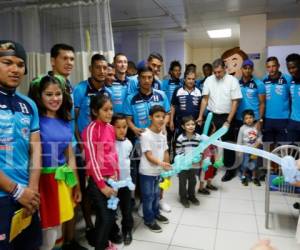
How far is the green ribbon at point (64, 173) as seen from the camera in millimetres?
1546

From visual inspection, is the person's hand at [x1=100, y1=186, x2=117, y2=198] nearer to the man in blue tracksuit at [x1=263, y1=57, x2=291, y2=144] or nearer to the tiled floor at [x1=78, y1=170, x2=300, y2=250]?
the tiled floor at [x1=78, y1=170, x2=300, y2=250]

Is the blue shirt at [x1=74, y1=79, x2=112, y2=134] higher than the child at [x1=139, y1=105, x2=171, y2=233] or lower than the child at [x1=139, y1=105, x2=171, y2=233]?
higher

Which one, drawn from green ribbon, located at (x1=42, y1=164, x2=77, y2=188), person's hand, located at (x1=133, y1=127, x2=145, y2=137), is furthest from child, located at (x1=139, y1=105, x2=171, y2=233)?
green ribbon, located at (x1=42, y1=164, x2=77, y2=188)

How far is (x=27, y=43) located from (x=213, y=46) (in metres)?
7.50

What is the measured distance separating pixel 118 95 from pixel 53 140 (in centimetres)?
118

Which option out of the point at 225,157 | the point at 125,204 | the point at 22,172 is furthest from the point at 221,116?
the point at 22,172

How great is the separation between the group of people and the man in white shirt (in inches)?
0.5

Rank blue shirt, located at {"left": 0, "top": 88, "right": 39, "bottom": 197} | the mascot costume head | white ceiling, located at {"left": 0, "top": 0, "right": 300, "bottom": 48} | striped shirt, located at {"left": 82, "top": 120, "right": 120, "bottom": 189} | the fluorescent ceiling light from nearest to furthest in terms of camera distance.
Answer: blue shirt, located at {"left": 0, "top": 88, "right": 39, "bottom": 197} → striped shirt, located at {"left": 82, "top": 120, "right": 120, "bottom": 189} → white ceiling, located at {"left": 0, "top": 0, "right": 300, "bottom": 48} → the mascot costume head → the fluorescent ceiling light

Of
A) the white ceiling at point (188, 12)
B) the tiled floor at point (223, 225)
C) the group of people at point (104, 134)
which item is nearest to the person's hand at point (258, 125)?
the group of people at point (104, 134)

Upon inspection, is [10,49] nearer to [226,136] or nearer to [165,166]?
[165,166]

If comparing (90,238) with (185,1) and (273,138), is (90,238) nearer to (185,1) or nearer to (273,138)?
(273,138)

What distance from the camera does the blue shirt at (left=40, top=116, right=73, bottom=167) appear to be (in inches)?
59.9

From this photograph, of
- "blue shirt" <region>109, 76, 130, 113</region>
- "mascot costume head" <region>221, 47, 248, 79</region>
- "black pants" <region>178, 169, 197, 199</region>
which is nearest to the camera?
"blue shirt" <region>109, 76, 130, 113</region>

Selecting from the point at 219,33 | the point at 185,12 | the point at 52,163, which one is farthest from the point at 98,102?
the point at 219,33
